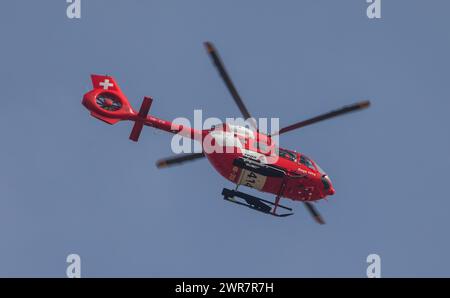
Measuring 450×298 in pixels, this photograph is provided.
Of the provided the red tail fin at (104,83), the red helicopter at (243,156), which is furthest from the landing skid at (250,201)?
the red tail fin at (104,83)

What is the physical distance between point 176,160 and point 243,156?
3.07m

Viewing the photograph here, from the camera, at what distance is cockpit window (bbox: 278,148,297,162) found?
39.9 metres

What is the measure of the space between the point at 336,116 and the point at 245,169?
483 cm

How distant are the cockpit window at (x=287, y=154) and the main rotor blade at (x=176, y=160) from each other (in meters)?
3.47

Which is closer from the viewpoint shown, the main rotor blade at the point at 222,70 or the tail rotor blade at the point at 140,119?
the main rotor blade at the point at 222,70

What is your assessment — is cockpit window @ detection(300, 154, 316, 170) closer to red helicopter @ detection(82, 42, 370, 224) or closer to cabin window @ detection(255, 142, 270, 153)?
red helicopter @ detection(82, 42, 370, 224)

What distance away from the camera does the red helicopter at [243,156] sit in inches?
1529

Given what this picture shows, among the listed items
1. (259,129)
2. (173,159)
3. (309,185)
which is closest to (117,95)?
(173,159)

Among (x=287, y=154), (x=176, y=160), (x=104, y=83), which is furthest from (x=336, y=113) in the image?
(x=104, y=83)

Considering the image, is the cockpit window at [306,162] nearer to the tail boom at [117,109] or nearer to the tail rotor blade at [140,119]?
the tail boom at [117,109]

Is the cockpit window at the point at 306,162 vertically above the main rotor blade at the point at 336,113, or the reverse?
the main rotor blade at the point at 336,113

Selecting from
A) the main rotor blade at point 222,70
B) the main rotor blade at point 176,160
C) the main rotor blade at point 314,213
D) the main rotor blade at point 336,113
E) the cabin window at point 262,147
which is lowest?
the main rotor blade at point 314,213

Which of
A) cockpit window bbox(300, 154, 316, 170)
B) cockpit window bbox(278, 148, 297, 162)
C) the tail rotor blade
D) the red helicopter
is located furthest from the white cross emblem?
cockpit window bbox(300, 154, 316, 170)
